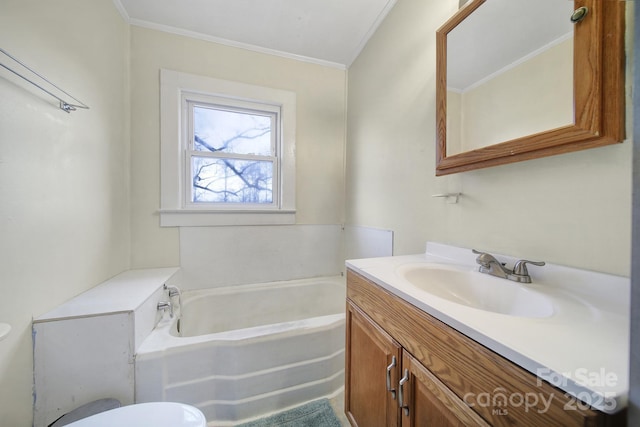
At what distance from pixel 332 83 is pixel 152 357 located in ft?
8.02

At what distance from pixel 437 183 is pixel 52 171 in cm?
183

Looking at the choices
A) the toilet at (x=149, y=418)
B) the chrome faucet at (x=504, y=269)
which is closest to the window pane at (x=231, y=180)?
the toilet at (x=149, y=418)

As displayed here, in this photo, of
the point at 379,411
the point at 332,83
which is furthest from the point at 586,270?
the point at 332,83

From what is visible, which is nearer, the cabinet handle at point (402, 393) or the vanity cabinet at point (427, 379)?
the vanity cabinet at point (427, 379)

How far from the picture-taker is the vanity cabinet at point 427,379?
0.37 meters

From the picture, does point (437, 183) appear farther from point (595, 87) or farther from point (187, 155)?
point (187, 155)

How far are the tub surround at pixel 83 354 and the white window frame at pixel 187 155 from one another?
2.82 ft

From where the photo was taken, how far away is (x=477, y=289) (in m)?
0.83

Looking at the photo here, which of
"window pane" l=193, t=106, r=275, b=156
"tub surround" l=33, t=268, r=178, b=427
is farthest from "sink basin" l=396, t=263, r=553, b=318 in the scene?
"window pane" l=193, t=106, r=275, b=156

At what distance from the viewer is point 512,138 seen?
2.61 ft

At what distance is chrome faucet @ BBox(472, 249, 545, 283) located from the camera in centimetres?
73

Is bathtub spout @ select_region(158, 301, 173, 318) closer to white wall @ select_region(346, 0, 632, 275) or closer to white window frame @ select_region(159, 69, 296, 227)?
white window frame @ select_region(159, 69, 296, 227)

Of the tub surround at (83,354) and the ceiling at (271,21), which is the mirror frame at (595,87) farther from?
the tub surround at (83,354)

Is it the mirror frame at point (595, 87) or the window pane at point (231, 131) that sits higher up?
the window pane at point (231, 131)
